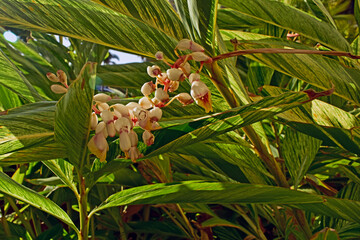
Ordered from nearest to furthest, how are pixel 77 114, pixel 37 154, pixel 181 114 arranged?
1. pixel 77 114
2. pixel 37 154
3. pixel 181 114

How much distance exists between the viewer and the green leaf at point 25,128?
35cm

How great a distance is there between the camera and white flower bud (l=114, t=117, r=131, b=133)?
368mm

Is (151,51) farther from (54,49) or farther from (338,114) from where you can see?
(54,49)

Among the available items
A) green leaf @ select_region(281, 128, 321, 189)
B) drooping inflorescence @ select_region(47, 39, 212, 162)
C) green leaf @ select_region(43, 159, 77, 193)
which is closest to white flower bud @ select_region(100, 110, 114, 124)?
drooping inflorescence @ select_region(47, 39, 212, 162)

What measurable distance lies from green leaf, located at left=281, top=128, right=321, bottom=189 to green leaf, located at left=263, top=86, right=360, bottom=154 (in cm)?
8

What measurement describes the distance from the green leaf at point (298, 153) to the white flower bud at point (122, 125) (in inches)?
15.0

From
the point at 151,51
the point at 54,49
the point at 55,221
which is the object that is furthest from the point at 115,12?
the point at 55,221

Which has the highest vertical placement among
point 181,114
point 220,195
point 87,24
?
point 87,24

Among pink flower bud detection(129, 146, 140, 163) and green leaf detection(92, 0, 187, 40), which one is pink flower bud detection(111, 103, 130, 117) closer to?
pink flower bud detection(129, 146, 140, 163)

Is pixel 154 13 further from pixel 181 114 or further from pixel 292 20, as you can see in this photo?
pixel 292 20

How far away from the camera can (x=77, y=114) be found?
0.32 m

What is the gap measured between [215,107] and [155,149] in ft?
0.68

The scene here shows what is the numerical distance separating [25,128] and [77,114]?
0.24 feet

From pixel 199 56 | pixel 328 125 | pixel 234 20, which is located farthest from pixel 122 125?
pixel 234 20
